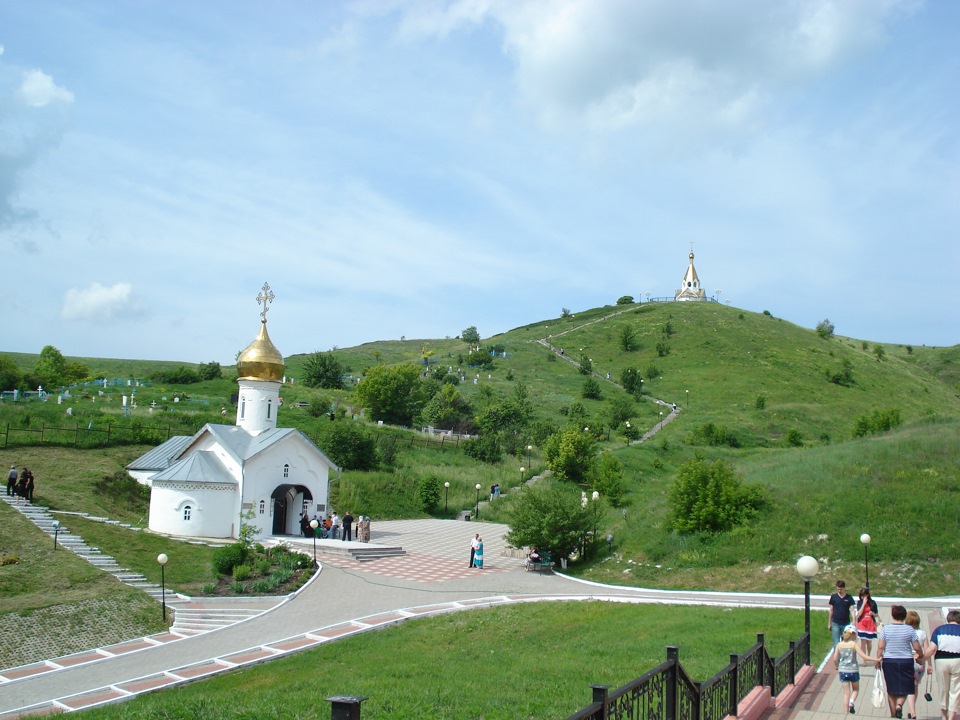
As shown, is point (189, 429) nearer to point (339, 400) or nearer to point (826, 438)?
point (339, 400)

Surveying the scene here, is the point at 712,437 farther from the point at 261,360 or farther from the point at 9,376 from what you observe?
the point at 9,376

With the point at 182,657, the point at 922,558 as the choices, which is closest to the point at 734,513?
the point at 922,558

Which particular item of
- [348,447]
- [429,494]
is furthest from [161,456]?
[429,494]

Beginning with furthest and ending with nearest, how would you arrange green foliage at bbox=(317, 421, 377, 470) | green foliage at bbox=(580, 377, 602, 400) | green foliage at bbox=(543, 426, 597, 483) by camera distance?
green foliage at bbox=(580, 377, 602, 400)
green foliage at bbox=(543, 426, 597, 483)
green foliage at bbox=(317, 421, 377, 470)

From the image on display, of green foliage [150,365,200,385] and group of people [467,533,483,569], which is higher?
green foliage [150,365,200,385]

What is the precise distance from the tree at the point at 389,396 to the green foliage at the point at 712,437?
19986mm

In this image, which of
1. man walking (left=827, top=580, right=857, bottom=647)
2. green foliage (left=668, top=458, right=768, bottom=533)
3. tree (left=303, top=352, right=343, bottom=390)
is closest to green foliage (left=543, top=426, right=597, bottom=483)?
green foliage (left=668, top=458, right=768, bottom=533)

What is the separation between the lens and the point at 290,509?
31.8 metres

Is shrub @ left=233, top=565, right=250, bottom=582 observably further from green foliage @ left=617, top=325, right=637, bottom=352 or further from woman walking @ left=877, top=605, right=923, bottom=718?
green foliage @ left=617, top=325, right=637, bottom=352

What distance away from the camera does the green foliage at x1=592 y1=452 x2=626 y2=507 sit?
116 ft

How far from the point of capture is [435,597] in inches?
814

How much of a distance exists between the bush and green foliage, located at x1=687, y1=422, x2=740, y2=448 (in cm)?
3751

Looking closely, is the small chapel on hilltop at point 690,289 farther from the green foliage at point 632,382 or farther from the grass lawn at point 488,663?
the grass lawn at point 488,663

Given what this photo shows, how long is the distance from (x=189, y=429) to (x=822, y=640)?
35.1 m
